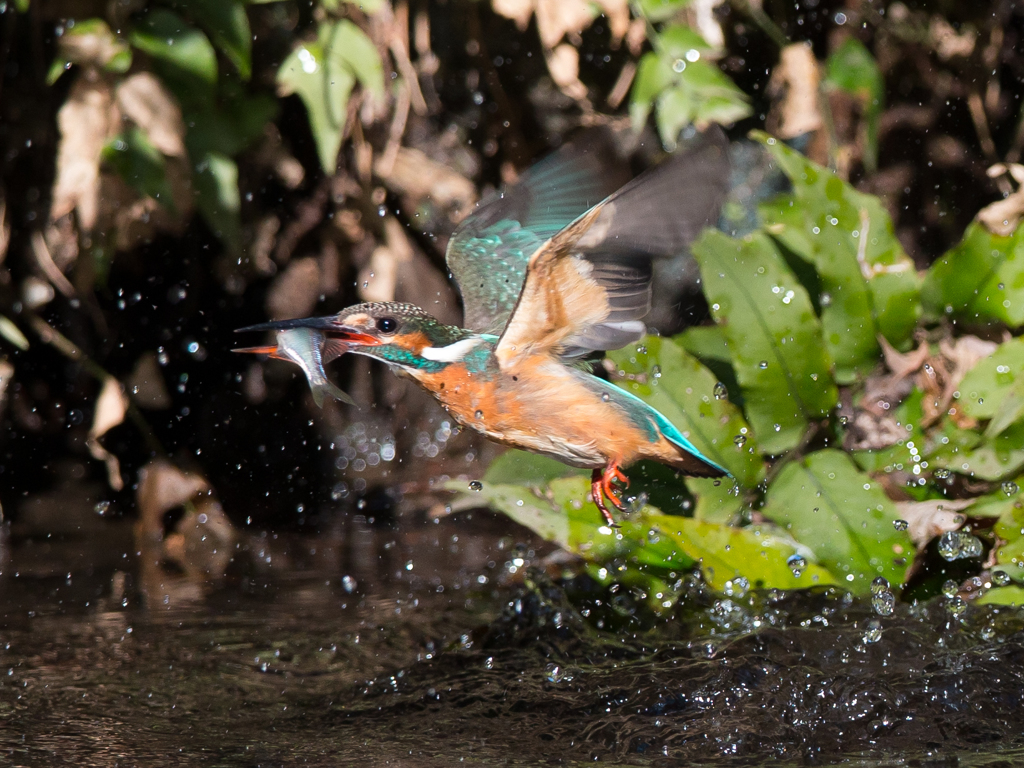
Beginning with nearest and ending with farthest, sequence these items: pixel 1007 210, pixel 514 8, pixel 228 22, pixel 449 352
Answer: pixel 449 352 < pixel 1007 210 < pixel 228 22 < pixel 514 8

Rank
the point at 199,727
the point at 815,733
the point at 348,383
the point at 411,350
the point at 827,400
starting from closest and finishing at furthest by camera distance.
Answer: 1. the point at 411,350
2. the point at 815,733
3. the point at 199,727
4. the point at 827,400
5. the point at 348,383

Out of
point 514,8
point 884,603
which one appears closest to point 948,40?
point 514,8

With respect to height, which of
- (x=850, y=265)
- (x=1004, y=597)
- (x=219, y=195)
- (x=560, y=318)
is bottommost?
(x=1004, y=597)

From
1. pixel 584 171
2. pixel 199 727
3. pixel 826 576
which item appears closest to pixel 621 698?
pixel 826 576

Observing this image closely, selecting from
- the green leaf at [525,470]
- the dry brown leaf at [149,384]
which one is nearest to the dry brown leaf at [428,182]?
the dry brown leaf at [149,384]

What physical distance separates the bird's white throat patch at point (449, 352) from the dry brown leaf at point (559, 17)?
202cm

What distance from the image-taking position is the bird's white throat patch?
163 cm

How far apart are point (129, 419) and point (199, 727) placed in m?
1.81

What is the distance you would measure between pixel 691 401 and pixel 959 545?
0.59 m

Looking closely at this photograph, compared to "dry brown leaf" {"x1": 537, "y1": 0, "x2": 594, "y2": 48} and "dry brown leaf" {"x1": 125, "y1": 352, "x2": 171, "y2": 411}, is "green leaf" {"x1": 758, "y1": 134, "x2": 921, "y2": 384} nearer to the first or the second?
"dry brown leaf" {"x1": 537, "y1": 0, "x2": 594, "y2": 48}

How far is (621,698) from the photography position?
6.26 feet

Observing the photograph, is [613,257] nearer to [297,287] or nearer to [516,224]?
[516,224]

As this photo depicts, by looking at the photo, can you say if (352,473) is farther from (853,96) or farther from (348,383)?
(853,96)

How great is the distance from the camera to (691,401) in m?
2.35
